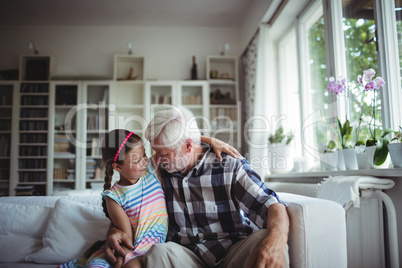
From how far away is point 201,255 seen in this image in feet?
4.78

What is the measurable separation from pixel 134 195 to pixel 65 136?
3525mm

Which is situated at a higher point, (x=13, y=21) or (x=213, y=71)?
(x=13, y=21)

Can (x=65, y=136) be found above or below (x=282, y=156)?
above

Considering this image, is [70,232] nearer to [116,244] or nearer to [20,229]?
[20,229]

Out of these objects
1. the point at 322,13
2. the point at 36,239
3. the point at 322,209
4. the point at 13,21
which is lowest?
the point at 36,239

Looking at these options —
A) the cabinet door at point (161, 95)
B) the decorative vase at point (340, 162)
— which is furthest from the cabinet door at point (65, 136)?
the decorative vase at point (340, 162)

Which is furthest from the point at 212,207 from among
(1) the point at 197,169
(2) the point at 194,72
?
(2) the point at 194,72

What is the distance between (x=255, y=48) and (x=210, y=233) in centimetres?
316

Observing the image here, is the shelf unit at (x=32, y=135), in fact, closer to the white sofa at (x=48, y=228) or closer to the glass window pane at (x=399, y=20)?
the white sofa at (x=48, y=228)

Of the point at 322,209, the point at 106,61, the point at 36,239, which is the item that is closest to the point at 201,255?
the point at 322,209

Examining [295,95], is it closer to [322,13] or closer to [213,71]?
[322,13]

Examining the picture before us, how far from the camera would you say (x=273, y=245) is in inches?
47.4

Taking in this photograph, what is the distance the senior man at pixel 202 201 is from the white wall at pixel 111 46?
3657 mm

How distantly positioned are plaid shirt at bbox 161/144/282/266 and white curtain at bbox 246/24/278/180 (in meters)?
2.34
